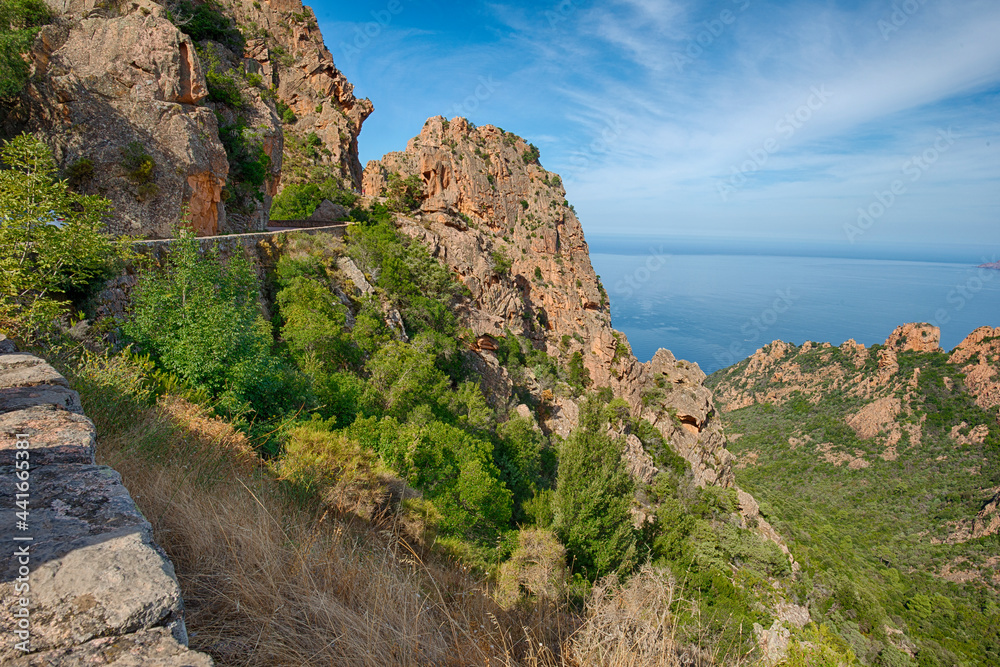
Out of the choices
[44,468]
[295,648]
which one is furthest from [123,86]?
[295,648]

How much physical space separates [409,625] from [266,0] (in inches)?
1737

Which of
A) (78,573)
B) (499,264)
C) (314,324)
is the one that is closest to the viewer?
(78,573)

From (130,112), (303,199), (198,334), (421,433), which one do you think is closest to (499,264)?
(303,199)

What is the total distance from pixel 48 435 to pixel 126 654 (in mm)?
A: 2019

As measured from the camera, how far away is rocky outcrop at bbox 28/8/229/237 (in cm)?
1103

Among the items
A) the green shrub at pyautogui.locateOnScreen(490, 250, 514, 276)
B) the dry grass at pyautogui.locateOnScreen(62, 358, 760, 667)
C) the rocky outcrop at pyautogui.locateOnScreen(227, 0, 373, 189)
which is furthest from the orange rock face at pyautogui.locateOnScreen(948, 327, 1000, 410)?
the rocky outcrop at pyautogui.locateOnScreen(227, 0, 373, 189)

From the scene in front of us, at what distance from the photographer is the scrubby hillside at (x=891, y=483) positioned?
2380 centimetres

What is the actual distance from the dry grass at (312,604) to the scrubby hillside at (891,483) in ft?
73.4

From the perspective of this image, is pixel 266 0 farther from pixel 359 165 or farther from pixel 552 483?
pixel 552 483

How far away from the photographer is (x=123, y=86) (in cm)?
1191

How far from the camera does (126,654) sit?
1.47m
